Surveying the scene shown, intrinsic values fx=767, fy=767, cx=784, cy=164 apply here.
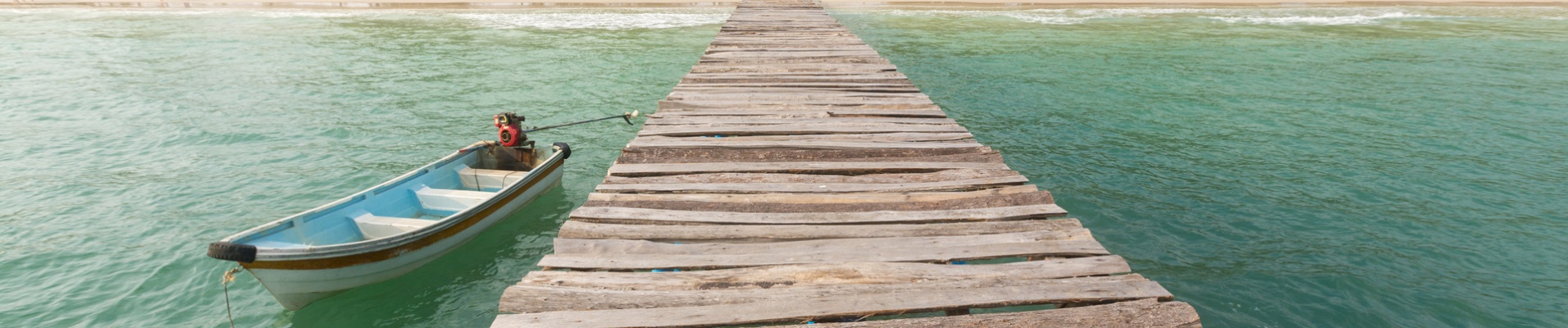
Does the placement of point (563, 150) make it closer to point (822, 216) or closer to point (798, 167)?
point (798, 167)

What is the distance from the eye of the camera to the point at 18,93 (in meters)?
20.9

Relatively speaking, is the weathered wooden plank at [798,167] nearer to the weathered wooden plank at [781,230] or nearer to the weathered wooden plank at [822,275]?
the weathered wooden plank at [781,230]

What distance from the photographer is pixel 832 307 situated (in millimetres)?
4328

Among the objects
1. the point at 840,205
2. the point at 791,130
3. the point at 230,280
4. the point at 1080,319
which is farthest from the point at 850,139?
the point at 230,280

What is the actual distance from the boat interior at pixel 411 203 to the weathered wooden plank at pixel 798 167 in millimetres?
3356

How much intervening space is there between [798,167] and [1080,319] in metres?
3.41

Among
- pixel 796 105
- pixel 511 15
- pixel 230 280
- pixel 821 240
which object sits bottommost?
pixel 230 280

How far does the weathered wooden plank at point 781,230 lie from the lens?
5422 millimetres


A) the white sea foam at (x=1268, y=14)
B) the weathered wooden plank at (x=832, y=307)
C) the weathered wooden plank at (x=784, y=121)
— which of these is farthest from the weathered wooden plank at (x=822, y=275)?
the white sea foam at (x=1268, y=14)

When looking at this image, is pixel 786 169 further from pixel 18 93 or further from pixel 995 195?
pixel 18 93

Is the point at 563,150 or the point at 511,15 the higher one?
the point at 511,15

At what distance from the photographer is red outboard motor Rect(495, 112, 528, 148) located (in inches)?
452

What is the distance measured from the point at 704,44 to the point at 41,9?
46.1m

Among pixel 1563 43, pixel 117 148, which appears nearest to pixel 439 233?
pixel 117 148
